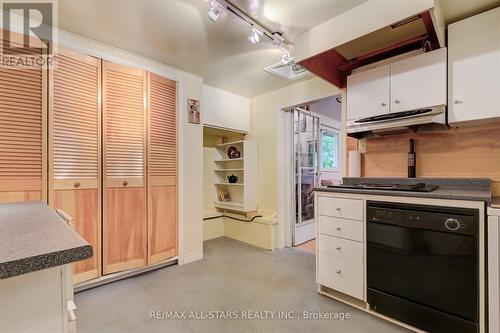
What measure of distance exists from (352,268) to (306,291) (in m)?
0.52

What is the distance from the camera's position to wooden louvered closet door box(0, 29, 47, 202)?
185cm

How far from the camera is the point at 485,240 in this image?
1.41 metres

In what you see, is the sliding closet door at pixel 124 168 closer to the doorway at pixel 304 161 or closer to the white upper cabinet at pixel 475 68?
the doorway at pixel 304 161

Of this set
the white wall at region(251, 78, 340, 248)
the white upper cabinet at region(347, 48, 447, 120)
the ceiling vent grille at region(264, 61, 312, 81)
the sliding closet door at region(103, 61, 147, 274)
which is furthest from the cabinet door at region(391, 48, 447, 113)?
the sliding closet door at region(103, 61, 147, 274)

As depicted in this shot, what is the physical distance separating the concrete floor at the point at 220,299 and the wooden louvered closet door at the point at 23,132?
1053 millimetres

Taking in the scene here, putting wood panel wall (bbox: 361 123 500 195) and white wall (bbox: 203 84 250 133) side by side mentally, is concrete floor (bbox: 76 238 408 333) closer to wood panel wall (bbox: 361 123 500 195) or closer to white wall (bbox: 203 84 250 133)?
wood panel wall (bbox: 361 123 500 195)

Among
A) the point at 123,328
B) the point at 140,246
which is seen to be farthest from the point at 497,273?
the point at 140,246

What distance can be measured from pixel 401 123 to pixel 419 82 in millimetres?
334

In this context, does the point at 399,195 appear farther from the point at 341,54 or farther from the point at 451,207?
the point at 341,54

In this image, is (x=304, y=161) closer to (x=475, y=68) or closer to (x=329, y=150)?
(x=329, y=150)

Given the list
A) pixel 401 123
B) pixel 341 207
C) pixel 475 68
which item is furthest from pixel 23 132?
pixel 475 68

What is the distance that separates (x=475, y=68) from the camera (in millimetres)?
1730

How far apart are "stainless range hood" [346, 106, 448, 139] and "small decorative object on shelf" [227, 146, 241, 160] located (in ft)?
6.73

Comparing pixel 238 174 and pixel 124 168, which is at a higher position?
pixel 124 168
